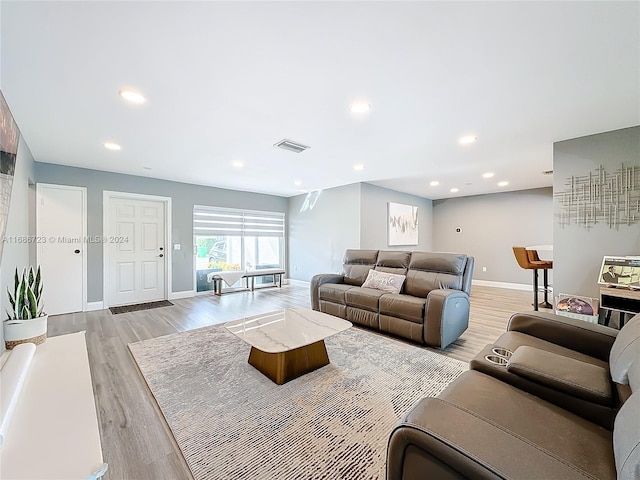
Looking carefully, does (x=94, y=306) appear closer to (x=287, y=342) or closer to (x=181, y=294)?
(x=181, y=294)

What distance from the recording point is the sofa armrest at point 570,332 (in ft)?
5.18

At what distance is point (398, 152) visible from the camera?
12.3ft

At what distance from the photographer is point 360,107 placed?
8.02 ft

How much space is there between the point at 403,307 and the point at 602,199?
259 centimetres

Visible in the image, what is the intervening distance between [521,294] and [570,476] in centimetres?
634

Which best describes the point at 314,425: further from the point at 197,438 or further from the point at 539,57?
the point at 539,57

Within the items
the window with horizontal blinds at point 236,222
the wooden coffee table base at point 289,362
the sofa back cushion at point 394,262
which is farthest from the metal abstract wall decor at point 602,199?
the window with horizontal blinds at point 236,222

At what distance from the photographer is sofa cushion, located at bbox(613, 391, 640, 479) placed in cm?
62

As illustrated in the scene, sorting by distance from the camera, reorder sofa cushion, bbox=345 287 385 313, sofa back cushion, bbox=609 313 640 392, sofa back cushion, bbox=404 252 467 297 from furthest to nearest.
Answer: sofa cushion, bbox=345 287 385 313
sofa back cushion, bbox=404 252 467 297
sofa back cushion, bbox=609 313 640 392

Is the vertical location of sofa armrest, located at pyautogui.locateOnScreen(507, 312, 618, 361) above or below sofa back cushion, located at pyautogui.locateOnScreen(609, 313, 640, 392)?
below

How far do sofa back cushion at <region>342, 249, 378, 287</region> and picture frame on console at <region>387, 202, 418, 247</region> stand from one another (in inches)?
85.3

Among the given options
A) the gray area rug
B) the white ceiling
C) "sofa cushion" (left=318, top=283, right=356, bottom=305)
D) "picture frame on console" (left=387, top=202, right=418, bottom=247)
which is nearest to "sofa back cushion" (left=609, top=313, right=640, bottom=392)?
the gray area rug

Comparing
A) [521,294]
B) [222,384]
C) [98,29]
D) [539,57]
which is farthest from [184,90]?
[521,294]

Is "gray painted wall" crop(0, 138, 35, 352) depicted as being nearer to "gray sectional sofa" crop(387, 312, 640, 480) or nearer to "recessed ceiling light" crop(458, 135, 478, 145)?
"gray sectional sofa" crop(387, 312, 640, 480)
